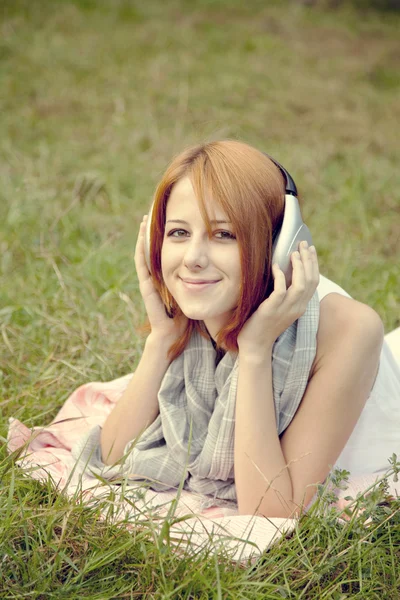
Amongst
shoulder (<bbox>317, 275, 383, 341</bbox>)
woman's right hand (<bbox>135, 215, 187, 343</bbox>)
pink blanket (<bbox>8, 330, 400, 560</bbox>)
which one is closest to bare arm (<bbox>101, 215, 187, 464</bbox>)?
woman's right hand (<bbox>135, 215, 187, 343</bbox>)

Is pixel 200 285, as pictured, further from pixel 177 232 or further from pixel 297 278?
pixel 297 278

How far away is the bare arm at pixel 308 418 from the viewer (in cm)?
A: 230

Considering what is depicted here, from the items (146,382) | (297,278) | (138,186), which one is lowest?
(146,382)

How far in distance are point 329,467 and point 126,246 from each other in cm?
289

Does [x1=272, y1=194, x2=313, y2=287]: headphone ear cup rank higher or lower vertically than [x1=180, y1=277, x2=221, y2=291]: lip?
higher

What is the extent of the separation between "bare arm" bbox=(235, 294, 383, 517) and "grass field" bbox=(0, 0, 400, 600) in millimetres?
135

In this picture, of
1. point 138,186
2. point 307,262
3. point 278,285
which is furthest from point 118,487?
point 138,186

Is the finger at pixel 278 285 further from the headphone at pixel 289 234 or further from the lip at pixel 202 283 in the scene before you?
the lip at pixel 202 283

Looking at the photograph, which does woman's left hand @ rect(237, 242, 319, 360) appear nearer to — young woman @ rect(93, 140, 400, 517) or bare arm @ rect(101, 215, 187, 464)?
young woman @ rect(93, 140, 400, 517)

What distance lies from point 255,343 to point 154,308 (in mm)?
498

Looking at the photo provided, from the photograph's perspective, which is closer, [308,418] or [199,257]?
[199,257]

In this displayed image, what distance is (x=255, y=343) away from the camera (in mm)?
2297

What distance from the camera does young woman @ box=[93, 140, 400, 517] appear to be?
2219mm

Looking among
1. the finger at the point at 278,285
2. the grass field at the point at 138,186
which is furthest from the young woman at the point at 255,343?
the grass field at the point at 138,186
